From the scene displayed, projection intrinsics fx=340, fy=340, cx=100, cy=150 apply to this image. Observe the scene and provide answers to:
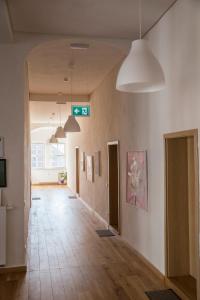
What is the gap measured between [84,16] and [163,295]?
3586 mm

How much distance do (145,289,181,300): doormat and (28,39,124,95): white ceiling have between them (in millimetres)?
3676

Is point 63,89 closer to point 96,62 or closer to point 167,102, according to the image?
point 96,62

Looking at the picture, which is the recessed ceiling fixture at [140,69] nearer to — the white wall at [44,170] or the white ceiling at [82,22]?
the white ceiling at [82,22]

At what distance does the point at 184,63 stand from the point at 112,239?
4.01 m

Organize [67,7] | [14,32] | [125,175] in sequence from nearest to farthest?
[67,7], [14,32], [125,175]

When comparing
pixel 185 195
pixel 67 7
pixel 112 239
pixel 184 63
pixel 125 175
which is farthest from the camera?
pixel 112 239

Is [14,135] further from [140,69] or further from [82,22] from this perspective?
[140,69]

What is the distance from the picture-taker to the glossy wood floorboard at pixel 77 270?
4098 mm

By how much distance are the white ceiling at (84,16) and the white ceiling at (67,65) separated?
17.8 inches

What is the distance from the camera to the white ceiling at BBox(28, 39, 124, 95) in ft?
19.4

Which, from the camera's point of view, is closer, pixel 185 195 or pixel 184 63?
pixel 184 63

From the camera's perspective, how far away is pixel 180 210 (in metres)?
4.37

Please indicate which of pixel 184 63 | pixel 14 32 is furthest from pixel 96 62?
pixel 184 63

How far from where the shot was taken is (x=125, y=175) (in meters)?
6.25
